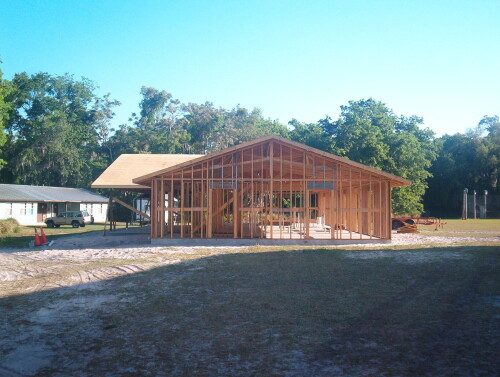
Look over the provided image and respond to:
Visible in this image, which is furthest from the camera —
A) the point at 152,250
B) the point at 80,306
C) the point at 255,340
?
the point at 152,250

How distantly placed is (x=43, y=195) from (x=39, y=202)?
89 centimetres

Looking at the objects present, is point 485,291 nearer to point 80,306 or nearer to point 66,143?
point 80,306

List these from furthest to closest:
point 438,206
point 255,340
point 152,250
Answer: point 438,206 < point 152,250 < point 255,340

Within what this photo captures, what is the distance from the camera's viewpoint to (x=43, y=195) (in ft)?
134

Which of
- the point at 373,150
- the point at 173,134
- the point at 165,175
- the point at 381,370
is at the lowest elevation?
the point at 381,370

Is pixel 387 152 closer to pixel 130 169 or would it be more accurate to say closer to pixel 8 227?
pixel 130 169

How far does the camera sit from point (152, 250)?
16984 mm

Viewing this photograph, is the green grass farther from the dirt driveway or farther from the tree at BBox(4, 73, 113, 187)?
the tree at BBox(4, 73, 113, 187)

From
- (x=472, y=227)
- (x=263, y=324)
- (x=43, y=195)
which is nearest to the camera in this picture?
(x=263, y=324)

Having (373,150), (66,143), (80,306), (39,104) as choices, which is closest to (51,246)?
(80,306)

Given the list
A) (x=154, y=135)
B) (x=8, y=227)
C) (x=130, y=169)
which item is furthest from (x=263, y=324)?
(x=154, y=135)

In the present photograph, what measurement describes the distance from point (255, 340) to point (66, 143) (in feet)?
166

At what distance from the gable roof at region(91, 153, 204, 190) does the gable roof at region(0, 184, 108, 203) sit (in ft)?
48.0

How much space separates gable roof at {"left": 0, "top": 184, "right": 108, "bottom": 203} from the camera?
125 feet
